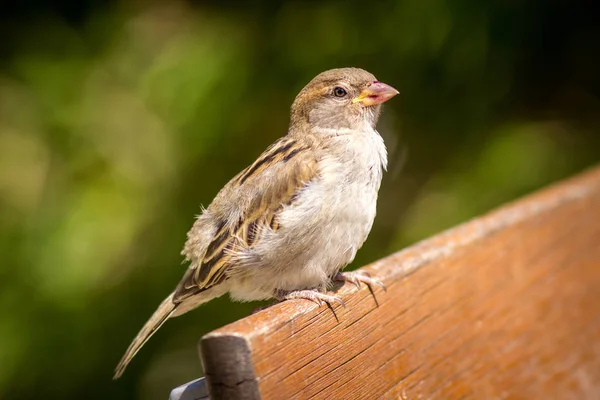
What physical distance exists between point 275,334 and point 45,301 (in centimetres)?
181

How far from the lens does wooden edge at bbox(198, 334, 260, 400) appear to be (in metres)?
1.22

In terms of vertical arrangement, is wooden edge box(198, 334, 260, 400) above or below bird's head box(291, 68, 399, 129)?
below

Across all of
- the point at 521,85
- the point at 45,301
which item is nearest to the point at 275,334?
the point at 45,301

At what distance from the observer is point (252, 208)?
2.17 meters

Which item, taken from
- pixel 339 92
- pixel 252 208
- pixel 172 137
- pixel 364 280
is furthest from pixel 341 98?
pixel 172 137

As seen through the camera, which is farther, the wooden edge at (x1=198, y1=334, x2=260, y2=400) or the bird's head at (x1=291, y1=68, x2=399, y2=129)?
the bird's head at (x1=291, y1=68, x2=399, y2=129)

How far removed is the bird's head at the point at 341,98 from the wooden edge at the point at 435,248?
1.65ft

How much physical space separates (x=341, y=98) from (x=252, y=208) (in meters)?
0.52

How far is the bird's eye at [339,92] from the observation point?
2.45 metres

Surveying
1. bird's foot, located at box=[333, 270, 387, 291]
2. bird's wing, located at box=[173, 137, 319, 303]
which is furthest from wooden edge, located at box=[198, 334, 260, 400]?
bird's wing, located at box=[173, 137, 319, 303]

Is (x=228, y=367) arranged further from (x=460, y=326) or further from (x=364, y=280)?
(x=460, y=326)

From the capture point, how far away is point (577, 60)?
403 cm

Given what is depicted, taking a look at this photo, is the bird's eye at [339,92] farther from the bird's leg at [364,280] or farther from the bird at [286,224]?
the bird's leg at [364,280]

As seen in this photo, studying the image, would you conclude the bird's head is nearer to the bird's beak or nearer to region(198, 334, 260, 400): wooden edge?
the bird's beak
